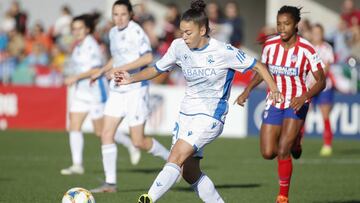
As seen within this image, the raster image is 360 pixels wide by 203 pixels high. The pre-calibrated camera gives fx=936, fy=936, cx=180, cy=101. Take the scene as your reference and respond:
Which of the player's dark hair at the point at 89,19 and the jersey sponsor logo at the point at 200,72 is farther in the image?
the player's dark hair at the point at 89,19

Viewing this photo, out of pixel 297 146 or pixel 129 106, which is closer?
pixel 297 146

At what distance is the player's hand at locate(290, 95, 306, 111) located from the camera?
33.5ft

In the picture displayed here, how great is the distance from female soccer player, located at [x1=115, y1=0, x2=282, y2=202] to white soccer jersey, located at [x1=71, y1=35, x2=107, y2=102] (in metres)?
5.37

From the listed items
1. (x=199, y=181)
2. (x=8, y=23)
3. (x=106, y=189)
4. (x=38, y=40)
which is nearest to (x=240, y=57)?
→ (x=199, y=181)

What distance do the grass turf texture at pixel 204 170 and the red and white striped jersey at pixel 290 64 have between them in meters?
1.41

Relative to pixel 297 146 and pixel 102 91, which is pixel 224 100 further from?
pixel 102 91

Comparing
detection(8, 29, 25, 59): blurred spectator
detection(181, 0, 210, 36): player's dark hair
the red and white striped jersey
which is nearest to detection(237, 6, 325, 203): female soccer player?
the red and white striped jersey

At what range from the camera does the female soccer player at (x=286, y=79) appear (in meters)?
10.9

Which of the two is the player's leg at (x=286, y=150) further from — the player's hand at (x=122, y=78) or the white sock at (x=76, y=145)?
the white sock at (x=76, y=145)

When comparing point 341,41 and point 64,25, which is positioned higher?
point 64,25

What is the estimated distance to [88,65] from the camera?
1502 cm

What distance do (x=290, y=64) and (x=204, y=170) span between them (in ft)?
15.5

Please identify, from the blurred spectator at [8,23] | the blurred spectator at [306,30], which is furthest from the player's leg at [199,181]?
the blurred spectator at [8,23]

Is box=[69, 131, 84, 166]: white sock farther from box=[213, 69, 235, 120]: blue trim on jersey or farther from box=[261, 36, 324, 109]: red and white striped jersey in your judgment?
box=[213, 69, 235, 120]: blue trim on jersey
